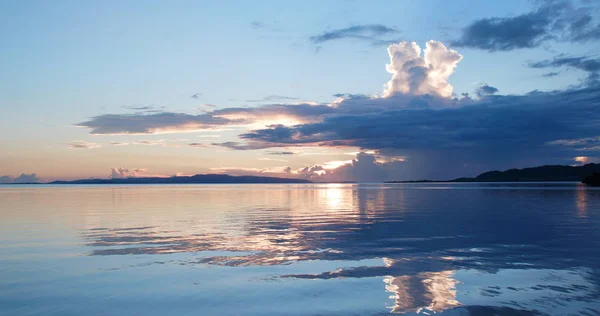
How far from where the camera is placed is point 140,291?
1400 centimetres

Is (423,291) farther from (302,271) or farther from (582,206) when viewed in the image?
(582,206)

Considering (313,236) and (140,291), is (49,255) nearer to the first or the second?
(140,291)

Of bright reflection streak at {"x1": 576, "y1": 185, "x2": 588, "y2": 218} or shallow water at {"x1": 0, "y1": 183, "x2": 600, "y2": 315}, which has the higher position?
bright reflection streak at {"x1": 576, "y1": 185, "x2": 588, "y2": 218}

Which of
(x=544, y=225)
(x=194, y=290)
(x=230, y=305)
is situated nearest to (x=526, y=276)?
(x=230, y=305)

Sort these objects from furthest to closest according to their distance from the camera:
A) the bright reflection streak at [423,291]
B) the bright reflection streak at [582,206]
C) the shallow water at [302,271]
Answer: the bright reflection streak at [582,206]
the shallow water at [302,271]
the bright reflection streak at [423,291]

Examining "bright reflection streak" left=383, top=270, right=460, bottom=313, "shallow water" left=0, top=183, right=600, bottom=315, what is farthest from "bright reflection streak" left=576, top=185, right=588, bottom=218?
"bright reflection streak" left=383, top=270, right=460, bottom=313

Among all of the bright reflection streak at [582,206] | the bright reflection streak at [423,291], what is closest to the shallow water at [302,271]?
the bright reflection streak at [423,291]

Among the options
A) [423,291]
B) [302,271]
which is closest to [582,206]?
[423,291]

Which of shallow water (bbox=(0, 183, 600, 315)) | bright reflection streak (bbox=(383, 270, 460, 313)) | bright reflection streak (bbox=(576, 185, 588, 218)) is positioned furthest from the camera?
bright reflection streak (bbox=(576, 185, 588, 218))

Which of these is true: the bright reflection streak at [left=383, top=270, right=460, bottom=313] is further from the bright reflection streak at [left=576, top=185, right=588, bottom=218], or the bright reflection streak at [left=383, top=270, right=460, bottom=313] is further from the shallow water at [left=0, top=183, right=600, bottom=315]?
the bright reflection streak at [left=576, top=185, right=588, bottom=218]

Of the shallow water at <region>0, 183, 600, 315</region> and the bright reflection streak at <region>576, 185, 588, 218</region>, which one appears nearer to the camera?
the shallow water at <region>0, 183, 600, 315</region>

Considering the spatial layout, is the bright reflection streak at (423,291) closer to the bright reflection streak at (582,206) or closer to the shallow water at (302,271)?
the shallow water at (302,271)

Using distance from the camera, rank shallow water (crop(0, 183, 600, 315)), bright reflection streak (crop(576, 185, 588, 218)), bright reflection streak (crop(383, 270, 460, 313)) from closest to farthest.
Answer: bright reflection streak (crop(383, 270, 460, 313))
shallow water (crop(0, 183, 600, 315))
bright reflection streak (crop(576, 185, 588, 218))

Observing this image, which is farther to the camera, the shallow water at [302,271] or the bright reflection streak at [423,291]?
the shallow water at [302,271]
